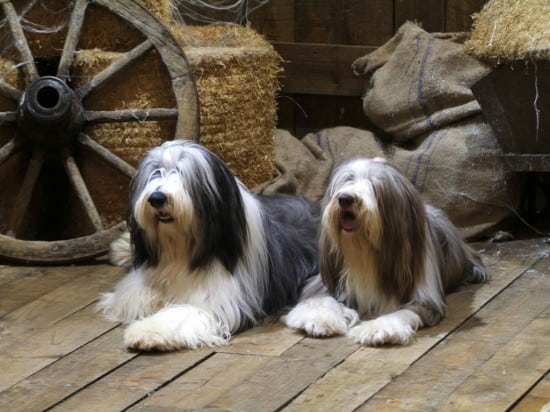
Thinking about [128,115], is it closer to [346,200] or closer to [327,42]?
[346,200]

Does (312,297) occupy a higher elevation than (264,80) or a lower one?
lower

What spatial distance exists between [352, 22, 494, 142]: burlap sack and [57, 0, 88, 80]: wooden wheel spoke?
61.3 inches

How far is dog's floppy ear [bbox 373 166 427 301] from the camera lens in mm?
4250

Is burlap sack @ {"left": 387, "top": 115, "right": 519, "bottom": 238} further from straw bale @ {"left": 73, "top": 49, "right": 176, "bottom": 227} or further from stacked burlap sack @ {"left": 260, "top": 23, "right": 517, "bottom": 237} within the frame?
straw bale @ {"left": 73, "top": 49, "right": 176, "bottom": 227}

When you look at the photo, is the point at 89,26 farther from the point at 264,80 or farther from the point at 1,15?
the point at 264,80

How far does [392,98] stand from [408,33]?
0.36 meters

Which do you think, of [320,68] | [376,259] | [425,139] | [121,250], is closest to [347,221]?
[376,259]

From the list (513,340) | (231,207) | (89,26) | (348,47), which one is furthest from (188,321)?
(348,47)

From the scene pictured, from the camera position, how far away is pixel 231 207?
4.37 metres

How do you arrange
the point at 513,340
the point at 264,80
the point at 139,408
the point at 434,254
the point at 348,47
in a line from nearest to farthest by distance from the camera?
the point at 139,408, the point at 513,340, the point at 434,254, the point at 264,80, the point at 348,47

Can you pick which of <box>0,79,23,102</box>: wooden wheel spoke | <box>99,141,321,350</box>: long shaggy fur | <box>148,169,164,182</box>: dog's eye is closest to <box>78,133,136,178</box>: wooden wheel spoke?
<box>0,79,23,102</box>: wooden wheel spoke

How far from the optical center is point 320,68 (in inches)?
259

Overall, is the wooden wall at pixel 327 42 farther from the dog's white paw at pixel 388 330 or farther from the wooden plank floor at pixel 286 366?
the dog's white paw at pixel 388 330

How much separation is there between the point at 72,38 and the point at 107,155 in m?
0.54
